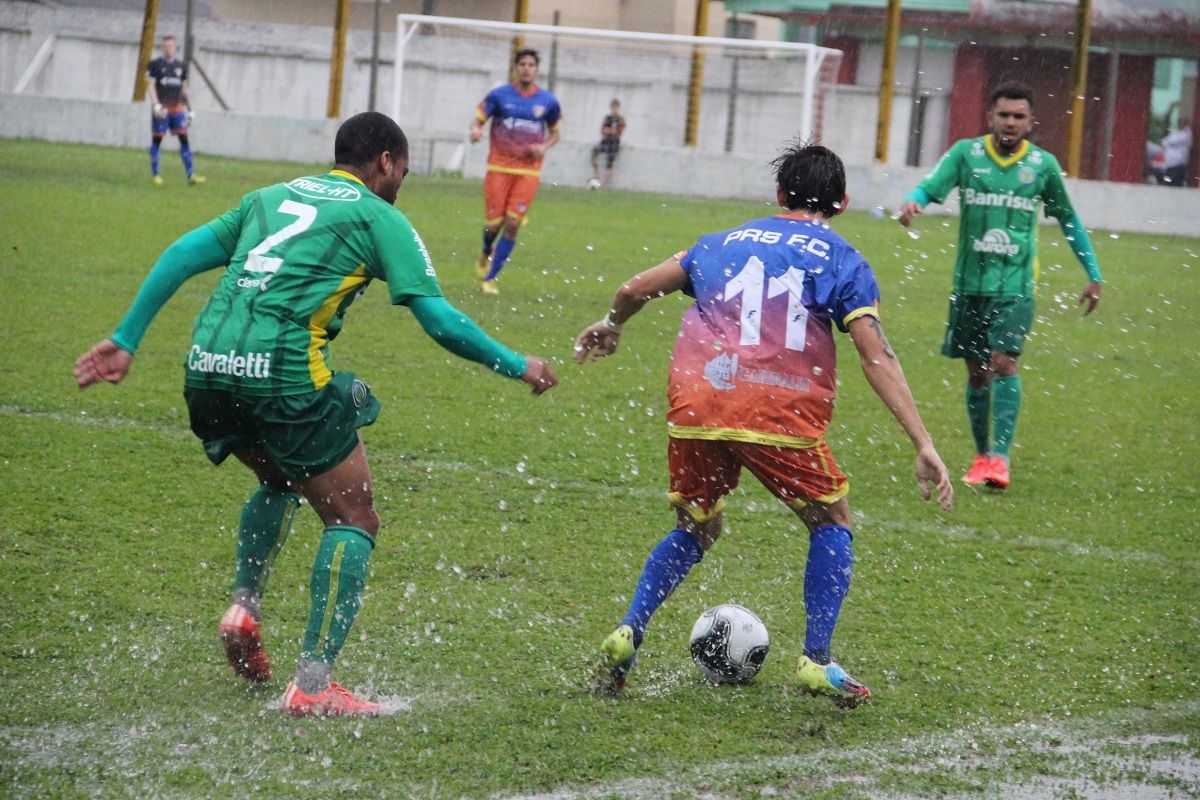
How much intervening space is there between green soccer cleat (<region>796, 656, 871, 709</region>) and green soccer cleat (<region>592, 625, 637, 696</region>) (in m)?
0.51

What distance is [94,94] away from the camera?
31922mm

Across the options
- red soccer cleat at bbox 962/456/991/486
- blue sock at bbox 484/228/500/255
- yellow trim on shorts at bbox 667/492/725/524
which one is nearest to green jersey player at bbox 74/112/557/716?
yellow trim on shorts at bbox 667/492/725/524

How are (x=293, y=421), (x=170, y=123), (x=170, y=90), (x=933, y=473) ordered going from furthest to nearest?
(x=170, y=90), (x=170, y=123), (x=933, y=473), (x=293, y=421)

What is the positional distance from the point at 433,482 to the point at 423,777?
2.90m

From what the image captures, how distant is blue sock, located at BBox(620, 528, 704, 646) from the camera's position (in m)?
4.11

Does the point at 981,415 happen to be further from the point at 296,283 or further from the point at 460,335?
the point at 296,283

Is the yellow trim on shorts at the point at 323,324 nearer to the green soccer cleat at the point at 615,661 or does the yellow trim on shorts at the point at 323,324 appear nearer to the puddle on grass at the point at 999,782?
the green soccer cleat at the point at 615,661

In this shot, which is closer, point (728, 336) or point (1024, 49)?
point (728, 336)

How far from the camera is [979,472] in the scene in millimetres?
6945

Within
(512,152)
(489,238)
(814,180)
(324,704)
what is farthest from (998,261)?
(512,152)

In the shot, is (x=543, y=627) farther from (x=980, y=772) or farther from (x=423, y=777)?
(x=980, y=772)

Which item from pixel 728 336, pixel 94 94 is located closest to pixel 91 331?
Answer: pixel 728 336

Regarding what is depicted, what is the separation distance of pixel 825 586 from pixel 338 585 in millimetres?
1417

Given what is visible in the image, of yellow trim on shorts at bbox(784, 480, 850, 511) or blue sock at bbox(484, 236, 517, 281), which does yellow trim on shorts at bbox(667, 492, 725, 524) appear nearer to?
yellow trim on shorts at bbox(784, 480, 850, 511)
